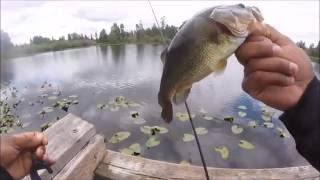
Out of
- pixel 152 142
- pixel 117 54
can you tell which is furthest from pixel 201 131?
pixel 117 54

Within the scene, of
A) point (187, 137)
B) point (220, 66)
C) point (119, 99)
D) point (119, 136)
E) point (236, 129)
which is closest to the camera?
point (220, 66)

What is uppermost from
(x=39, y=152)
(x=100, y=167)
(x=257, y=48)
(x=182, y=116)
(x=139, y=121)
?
(x=257, y=48)

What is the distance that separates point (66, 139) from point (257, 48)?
2309mm

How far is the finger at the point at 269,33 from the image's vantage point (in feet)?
3.90

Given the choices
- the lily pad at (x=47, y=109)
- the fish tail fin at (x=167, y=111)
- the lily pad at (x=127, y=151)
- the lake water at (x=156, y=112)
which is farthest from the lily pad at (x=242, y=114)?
the fish tail fin at (x=167, y=111)

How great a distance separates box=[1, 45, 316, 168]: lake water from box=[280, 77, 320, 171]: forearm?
369cm

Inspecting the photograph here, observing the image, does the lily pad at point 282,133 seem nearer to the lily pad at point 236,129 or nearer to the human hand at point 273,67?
the lily pad at point 236,129

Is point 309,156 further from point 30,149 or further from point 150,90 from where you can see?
point 150,90

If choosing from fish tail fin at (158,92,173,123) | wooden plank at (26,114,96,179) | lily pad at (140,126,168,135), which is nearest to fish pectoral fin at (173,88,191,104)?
fish tail fin at (158,92,173,123)

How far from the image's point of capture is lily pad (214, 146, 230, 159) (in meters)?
5.19

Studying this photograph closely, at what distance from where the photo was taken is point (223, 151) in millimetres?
5297

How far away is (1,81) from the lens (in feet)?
41.2

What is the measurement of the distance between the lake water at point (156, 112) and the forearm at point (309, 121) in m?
3.69

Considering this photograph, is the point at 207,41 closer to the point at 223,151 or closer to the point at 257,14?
the point at 257,14
